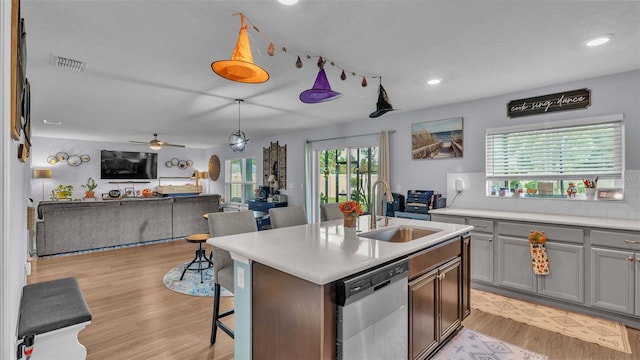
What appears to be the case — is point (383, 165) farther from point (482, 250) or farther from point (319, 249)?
point (319, 249)

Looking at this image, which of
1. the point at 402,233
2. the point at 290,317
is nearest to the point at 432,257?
the point at 402,233

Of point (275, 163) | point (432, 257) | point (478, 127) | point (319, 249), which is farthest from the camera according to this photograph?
point (275, 163)

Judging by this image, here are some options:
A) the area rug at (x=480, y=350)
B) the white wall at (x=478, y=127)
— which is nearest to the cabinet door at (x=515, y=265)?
the white wall at (x=478, y=127)

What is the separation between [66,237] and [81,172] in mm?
4269

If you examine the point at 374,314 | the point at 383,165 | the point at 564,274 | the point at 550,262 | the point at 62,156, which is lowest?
the point at 564,274

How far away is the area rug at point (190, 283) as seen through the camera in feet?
11.7

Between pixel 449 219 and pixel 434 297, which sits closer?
pixel 434 297

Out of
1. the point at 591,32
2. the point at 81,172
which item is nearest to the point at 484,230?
the point at 591,32

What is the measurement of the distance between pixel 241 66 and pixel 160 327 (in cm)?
249

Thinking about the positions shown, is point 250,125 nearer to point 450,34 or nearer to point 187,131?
point 187,131

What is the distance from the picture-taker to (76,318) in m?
1.73

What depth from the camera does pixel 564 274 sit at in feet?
9.86

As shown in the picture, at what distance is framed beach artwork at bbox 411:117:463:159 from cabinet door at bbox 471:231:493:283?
51.7 inches

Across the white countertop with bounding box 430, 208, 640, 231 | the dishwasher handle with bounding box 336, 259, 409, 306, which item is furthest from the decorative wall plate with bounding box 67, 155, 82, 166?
the dishwasher handle with bounding box 336, 259, 409, 306
